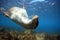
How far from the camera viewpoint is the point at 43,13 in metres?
2.90

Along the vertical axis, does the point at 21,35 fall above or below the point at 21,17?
below

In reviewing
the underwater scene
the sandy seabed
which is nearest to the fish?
the underwater scene

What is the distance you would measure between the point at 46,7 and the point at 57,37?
63 centimetres

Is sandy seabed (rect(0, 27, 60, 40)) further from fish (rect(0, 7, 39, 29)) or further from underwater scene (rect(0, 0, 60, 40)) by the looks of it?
fish (rect(0, 7, 39, 29))

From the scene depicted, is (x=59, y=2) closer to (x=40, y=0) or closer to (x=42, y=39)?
(x=40, y=0)

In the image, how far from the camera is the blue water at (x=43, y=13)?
282 cm

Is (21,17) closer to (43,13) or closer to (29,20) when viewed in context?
(29,20)

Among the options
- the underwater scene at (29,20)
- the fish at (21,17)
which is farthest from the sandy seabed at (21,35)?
the fish at (21,17)

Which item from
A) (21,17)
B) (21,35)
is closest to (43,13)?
(21,17)

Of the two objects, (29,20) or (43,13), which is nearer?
(29,20)

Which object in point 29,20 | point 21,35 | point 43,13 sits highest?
point 43,13

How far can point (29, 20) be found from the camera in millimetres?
2752

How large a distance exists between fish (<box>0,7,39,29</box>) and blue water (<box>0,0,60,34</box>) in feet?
0.21

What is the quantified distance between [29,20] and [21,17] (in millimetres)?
177
